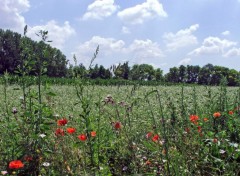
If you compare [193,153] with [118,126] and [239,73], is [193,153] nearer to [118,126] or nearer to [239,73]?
[118,126]

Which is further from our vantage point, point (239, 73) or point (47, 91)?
point (239, 73)

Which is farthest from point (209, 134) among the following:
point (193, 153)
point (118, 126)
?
point (118, 126)

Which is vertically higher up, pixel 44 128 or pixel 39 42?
pixel 39 42

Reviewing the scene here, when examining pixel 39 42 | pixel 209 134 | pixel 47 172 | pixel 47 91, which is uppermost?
pixel 39 42

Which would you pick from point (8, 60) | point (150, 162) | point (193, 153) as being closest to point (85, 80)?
point (150, 162)

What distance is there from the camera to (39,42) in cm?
346

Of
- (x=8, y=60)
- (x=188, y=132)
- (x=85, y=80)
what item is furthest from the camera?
(x=8, y=60)

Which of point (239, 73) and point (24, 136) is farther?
point (239, 73)

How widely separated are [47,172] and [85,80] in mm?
918

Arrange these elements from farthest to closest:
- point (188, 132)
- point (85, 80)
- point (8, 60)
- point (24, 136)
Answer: point (8, 60), point (188, 132), point (24, 136), point (85, 80)

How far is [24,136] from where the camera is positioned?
10.7 ft

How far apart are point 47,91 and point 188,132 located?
5.08 ft

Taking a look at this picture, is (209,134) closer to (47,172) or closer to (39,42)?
(47,172)

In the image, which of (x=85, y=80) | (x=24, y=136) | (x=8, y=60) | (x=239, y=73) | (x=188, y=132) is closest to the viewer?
(x=85, y=80)
